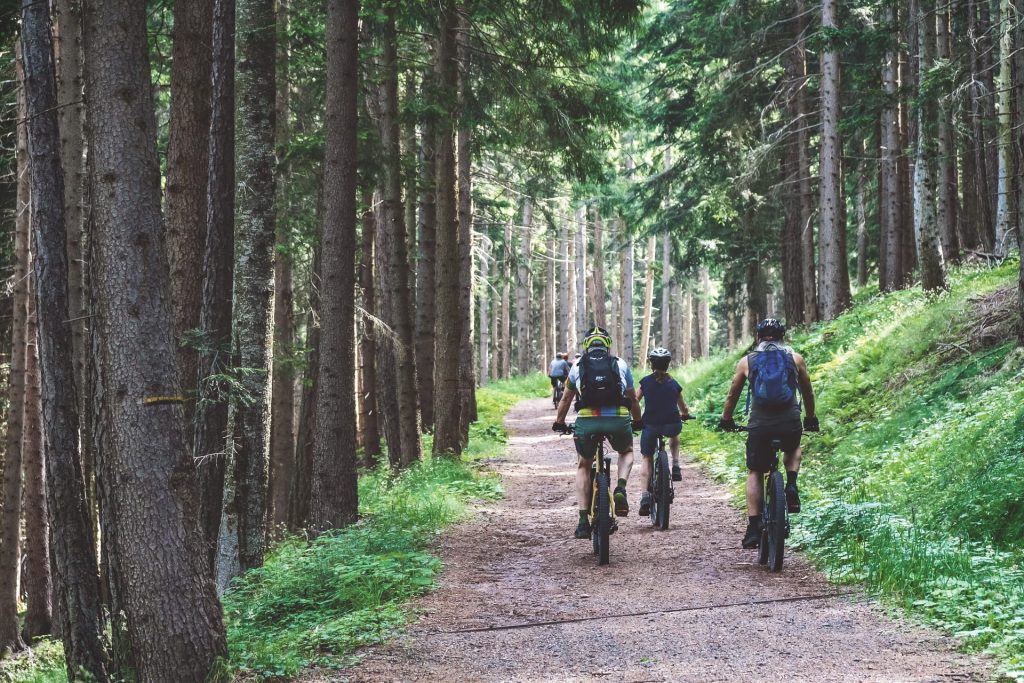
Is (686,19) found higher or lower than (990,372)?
higher

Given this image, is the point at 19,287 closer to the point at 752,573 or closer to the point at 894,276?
the point at 752,573

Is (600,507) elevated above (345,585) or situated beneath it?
elevated above

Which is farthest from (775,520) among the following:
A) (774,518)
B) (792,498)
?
(792,498)

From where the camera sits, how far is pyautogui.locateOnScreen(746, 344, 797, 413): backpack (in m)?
7.57

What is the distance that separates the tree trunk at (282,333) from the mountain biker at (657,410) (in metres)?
5.57

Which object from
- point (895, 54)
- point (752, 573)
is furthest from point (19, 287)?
point (895, 54)

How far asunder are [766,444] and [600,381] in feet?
5.44

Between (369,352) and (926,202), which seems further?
(369,352)

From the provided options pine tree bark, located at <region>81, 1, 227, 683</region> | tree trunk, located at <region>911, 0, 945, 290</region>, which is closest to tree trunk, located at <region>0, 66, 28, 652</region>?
pine tree bark, located at <region>81, 1, 227, 683</region>

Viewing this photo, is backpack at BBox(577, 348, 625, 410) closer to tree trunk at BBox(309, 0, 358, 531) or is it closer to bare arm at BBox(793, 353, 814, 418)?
bare arm at BBox(793, 353, 814, 418)

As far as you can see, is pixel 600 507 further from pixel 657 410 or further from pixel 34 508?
pixel 34 508

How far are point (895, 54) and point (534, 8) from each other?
1288 centimetres

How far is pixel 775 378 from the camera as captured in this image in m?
7.57

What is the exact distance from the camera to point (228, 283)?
9.30 meters
